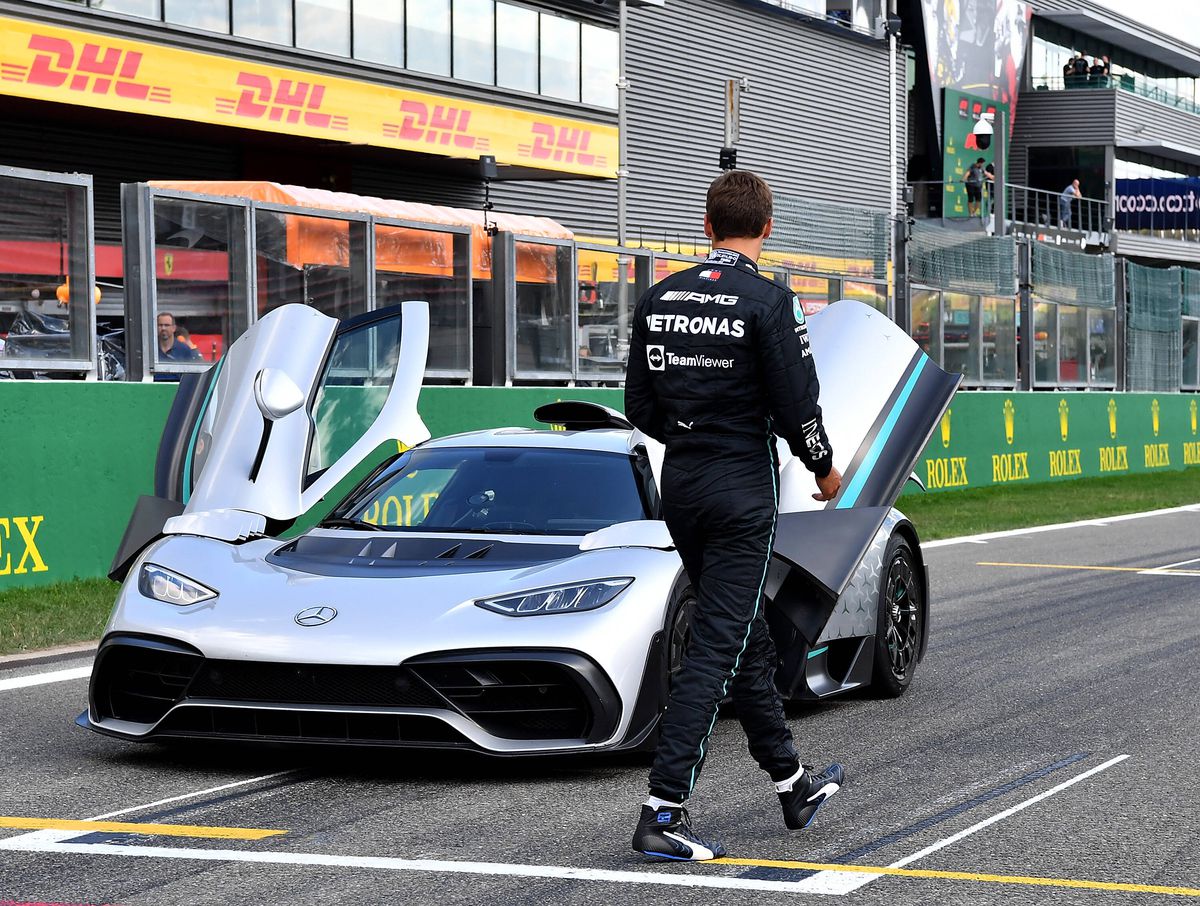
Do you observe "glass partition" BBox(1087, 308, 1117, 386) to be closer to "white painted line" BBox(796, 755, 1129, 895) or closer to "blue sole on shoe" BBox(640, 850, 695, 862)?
"white painted line" BBox(796, 755, 1129, 895)

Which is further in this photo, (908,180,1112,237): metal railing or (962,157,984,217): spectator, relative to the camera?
(908,180,1112,237): metal railing

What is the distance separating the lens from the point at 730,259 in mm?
5094

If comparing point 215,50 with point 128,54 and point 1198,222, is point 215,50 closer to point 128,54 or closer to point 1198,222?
point 128,54

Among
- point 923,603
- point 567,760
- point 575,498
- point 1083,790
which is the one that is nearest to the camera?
point 1083,790

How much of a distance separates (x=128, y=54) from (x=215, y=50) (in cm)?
149

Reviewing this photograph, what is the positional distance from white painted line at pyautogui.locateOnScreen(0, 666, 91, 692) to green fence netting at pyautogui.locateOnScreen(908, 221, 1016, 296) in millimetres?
14921

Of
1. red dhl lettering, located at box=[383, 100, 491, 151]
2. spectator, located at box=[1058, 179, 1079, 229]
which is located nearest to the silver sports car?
red dhl lettering, located at box=[383, 100, 491, 151]

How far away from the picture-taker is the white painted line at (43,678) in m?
8.17

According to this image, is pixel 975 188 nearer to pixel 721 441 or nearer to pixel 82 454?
pixel 82 454

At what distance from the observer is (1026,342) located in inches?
950

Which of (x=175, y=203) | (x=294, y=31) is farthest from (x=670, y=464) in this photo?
(x=294, y=31)

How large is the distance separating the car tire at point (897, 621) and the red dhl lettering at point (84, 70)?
17.1m

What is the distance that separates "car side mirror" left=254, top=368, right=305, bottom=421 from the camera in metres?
7.21

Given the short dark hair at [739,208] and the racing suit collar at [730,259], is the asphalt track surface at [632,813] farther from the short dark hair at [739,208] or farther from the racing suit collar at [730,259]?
the short dark hair at [739,208]
